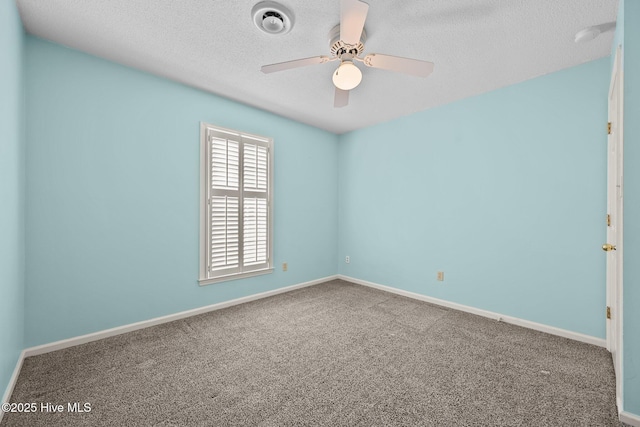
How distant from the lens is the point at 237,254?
3.41 metres

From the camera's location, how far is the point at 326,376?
76.2 inches

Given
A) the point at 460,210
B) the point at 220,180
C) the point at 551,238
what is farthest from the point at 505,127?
the point at 220,180

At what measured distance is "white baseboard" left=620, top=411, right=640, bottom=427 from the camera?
148 cm

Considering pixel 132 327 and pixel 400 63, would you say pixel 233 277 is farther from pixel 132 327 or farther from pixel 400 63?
pixel 400 63

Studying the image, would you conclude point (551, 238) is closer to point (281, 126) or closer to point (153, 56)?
point (281, 126)

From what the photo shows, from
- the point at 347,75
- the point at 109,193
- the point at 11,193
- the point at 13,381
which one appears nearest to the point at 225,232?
the point at 109,193

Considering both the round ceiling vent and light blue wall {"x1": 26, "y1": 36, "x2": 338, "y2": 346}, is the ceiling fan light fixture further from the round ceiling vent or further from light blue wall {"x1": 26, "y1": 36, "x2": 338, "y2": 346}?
light blue wall {"x1": 26, "y1": 36, "x2": 338, "y2": 346}

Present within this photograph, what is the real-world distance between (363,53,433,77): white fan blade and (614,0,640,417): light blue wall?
1051mm

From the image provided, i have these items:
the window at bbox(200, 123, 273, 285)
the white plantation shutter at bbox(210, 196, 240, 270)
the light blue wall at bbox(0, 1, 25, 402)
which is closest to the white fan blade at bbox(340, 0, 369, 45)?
the light blue wall at bbox(0, 1, 25, 402)

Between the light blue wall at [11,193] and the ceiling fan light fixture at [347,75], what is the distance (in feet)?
6.38

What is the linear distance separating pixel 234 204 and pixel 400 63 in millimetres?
2361

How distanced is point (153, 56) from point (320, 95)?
166cm

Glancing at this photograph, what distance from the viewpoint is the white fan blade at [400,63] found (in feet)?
6.22

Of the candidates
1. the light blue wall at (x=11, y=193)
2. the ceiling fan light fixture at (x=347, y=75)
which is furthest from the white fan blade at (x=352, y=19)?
the light blue wall at (x=11, y=193)
